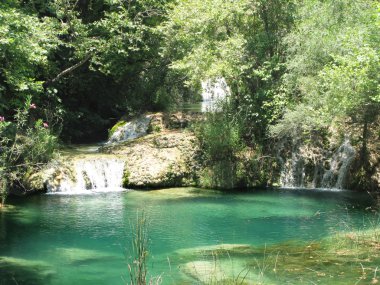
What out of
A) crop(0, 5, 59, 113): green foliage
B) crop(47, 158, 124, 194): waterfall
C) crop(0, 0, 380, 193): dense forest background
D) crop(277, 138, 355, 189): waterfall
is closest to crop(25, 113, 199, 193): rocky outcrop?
crop(47, 158, 124, 194): waterfall

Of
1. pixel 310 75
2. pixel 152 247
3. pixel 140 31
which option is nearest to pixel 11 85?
pixel 140 31

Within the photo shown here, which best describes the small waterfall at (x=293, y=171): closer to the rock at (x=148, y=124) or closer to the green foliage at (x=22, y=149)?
the rock at (x=148, y=124)

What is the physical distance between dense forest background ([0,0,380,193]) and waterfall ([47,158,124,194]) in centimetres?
132

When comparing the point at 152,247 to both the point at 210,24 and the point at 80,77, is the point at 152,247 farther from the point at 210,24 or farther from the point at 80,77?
the point at 80,77

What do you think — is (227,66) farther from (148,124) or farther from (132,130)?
(132,130)

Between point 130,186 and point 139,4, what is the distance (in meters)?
7.82

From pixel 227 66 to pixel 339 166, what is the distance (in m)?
5.08

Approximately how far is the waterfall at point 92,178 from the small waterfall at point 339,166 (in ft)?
23.2

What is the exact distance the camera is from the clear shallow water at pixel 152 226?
8898 millimetres

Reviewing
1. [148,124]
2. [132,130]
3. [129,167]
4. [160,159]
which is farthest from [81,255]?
[132,130]

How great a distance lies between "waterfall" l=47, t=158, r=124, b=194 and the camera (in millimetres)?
16109

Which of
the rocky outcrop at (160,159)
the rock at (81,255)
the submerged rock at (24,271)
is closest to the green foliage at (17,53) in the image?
the rocky outcrop at (160,159)

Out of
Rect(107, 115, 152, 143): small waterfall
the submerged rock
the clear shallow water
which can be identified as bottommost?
the submerged rock

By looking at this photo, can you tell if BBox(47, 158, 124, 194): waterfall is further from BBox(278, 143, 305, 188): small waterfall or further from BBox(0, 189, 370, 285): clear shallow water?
BBox(278, 143, 305, 188): small waterfall
